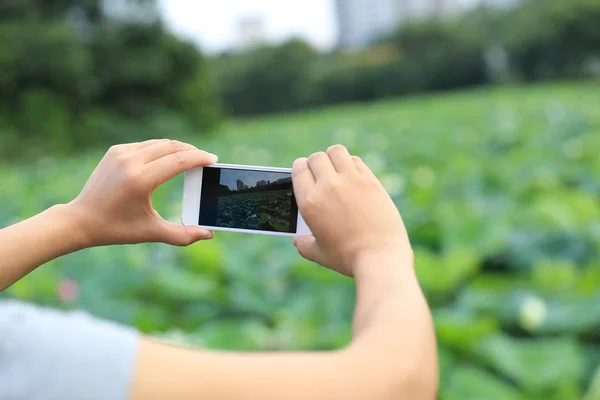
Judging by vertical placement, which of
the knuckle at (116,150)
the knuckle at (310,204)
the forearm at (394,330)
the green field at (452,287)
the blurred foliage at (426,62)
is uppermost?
the blurred foliage at (426,62)

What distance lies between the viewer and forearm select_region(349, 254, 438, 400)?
0.36m

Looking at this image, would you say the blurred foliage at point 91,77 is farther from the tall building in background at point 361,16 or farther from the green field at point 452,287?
the tall building in background at point 361,16

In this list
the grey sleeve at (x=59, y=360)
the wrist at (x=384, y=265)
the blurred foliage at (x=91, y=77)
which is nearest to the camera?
the grey sleeve at (x=59, y=360)

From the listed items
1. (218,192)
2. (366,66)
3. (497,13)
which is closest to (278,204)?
(218,192)

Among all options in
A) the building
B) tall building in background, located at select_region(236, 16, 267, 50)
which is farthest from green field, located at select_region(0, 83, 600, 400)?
the building

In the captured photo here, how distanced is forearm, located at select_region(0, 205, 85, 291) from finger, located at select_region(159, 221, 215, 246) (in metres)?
0.07

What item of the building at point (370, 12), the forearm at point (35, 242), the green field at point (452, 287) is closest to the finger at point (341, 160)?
the forearm at point (35, 242)

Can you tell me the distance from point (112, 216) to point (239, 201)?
10 centimetres

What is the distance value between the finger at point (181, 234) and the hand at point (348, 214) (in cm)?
11

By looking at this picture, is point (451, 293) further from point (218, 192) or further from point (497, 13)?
point (497, 13)

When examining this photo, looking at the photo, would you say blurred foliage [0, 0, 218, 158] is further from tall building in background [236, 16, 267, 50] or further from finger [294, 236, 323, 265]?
tall building in background [236, 16, 267, 50]

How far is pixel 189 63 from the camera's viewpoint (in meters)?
12.5

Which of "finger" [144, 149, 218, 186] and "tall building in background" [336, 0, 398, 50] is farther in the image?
"tall building in background" [336, 0, 398, 50]

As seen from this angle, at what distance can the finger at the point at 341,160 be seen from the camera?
462 millimetres
